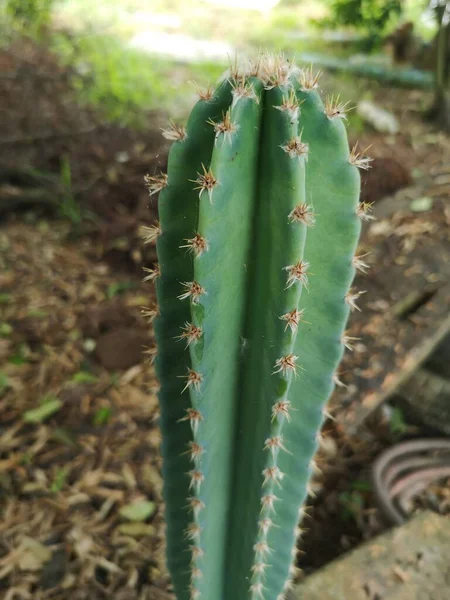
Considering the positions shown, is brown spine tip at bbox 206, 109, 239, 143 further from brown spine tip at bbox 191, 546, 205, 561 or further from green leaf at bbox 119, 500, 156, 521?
green leaf at bbox 119, 500, 156, 521

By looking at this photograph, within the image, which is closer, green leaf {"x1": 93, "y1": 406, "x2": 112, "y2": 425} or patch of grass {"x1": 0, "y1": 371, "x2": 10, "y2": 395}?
green leaf {"x1": 93, "y1": 406, "x2": 112, "y2": 425}

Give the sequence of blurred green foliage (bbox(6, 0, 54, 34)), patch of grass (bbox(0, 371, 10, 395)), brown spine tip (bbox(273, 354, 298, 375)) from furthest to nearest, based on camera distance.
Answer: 1. blurred green foliage (bbox(6, 0, 54, 34))
2. patch of grass (bbox(0, 371, 10, 395))
3. brown spine tip (bbox(273, 354, 298, 375))

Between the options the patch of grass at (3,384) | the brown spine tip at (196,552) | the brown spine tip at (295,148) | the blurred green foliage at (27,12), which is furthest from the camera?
the blurred green foliage at (27,12)

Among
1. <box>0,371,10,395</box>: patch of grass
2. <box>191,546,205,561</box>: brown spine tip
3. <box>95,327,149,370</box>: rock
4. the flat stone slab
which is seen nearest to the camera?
<box>191,546,205,561</box>: brown spine tip

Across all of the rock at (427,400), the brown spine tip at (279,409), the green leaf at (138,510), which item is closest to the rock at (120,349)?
the green leaf at (138,510)

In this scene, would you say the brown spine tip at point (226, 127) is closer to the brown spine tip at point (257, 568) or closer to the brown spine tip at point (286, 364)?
the brown spine tip at point (286, 364)

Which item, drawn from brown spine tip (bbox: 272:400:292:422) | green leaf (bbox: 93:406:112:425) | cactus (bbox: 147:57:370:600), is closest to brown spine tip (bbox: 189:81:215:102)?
cactus (bbox: 147:57:370:600)

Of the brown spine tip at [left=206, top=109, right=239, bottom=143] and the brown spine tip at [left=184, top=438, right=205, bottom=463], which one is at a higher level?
the brown spine tip at [left=206, top=109, right=239, bottom=143]
